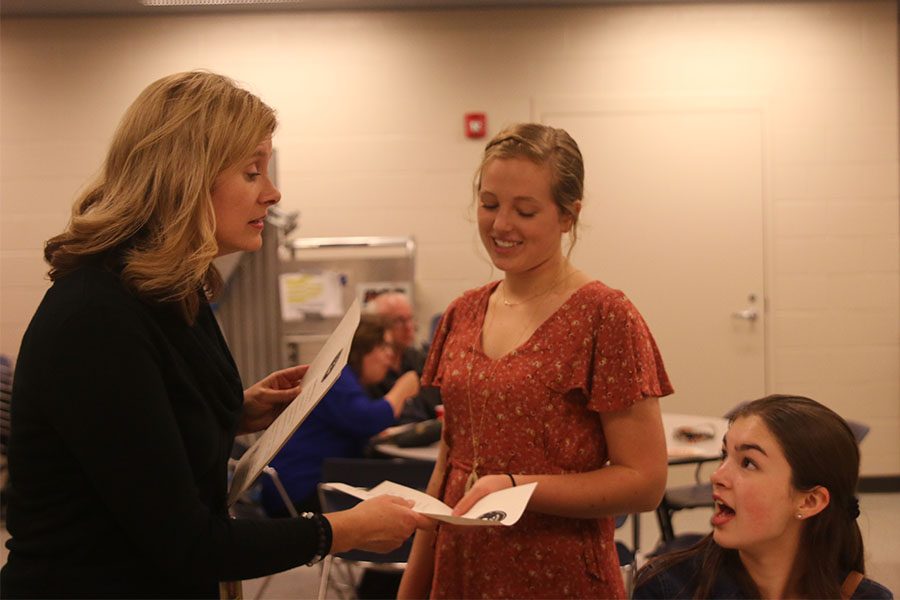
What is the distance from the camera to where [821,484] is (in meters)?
1.59

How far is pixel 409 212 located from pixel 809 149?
93.2 inches

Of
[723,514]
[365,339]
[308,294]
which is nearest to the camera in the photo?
[723,514]

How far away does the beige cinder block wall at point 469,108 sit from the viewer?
5637mm

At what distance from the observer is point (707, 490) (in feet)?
12.3

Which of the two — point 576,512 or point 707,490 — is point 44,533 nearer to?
point 576,512

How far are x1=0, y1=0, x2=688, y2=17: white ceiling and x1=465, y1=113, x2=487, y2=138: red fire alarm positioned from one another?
63 centimetres

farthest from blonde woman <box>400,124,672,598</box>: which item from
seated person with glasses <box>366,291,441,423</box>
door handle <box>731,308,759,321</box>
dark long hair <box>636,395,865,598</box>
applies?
door handle <box>731,308,759,321</box>

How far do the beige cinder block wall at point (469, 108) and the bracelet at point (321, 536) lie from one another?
4472 millimetres

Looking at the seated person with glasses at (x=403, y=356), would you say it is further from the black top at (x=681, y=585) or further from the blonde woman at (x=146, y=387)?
the blonde woman at (x=146, y=387)

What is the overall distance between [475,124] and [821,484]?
14.0ft

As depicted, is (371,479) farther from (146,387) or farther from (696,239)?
(696,239)

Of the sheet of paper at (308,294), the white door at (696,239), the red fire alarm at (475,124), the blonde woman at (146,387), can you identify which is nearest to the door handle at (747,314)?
the white door at (696,239)

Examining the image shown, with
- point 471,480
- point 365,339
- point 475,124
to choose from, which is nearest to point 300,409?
point 471,480

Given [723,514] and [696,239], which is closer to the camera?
[723,514]
